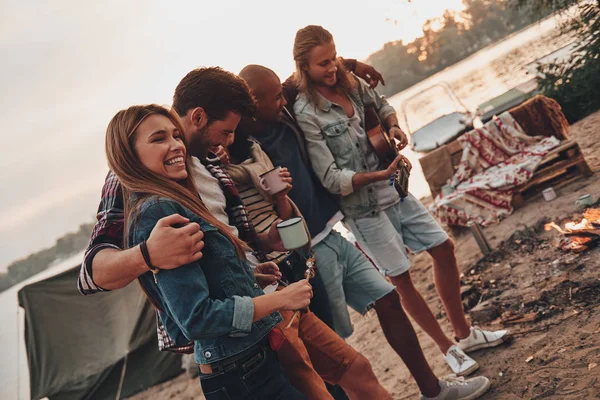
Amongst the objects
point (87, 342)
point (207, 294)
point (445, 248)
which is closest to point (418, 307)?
point (445, 248)

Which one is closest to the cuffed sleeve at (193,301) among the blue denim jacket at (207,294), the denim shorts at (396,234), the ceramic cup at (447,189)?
the blue denim jacket at (207,294)

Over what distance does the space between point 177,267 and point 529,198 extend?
5494 mm

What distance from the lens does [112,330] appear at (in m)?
7.76

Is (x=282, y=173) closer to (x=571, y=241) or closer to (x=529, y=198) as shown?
(x=571, y=241)

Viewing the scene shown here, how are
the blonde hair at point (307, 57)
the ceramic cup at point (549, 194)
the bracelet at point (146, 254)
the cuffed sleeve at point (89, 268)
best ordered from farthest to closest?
1. the ceramic cup at point (549, 194)
2. the blonde hair at point (307, 57)
3. the cuffed sleeve at point (89, 268)
4. the bracelet at point (146, 254)

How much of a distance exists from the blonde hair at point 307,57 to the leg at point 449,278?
119 cm

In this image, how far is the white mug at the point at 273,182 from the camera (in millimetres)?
2135

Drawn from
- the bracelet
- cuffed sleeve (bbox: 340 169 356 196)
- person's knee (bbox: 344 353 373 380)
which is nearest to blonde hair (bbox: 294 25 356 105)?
cuffed sleeve (bbox: 340 169 356 196)

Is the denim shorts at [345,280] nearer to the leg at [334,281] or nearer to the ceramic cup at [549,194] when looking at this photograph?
the leg at [334,281]

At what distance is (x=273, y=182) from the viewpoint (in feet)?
7.06

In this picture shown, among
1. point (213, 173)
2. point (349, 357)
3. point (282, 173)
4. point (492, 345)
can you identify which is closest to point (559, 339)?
point (492, 345)

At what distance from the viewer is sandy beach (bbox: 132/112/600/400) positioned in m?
2.67

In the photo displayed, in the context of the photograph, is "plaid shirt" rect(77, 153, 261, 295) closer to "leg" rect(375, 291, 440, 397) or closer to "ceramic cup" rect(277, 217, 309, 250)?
"ceramic cup" rect(277, 217, 309, 250)

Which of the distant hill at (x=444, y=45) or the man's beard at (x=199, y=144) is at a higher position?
the distant hill at (x=444, y=45)
